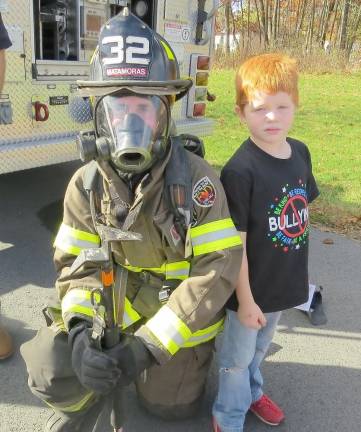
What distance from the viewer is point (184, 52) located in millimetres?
4957

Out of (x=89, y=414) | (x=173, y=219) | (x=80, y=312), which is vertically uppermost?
(x=173, y=219)

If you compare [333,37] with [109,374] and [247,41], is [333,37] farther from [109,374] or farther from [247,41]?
[109,374]

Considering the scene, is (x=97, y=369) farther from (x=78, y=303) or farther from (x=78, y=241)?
(x=78, y=241)

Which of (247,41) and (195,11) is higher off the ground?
(195,11)

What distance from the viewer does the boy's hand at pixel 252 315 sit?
6.34 feet

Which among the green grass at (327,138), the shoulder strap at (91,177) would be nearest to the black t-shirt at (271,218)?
the shoulder strap at (91,177)

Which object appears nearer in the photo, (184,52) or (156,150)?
(156,150)

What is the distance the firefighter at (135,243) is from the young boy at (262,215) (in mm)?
105

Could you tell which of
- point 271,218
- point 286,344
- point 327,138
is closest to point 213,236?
point 271,218

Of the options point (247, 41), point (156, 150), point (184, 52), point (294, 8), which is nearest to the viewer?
point (156, 150)

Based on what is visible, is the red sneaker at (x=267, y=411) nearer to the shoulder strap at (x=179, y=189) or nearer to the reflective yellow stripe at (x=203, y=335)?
the reflective yellow stripe at (x=203, y=335)

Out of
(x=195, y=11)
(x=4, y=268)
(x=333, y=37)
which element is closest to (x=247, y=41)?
(x=333, y=37)

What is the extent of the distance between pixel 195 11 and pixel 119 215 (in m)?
3.77

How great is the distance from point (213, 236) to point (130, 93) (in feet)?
1.90
